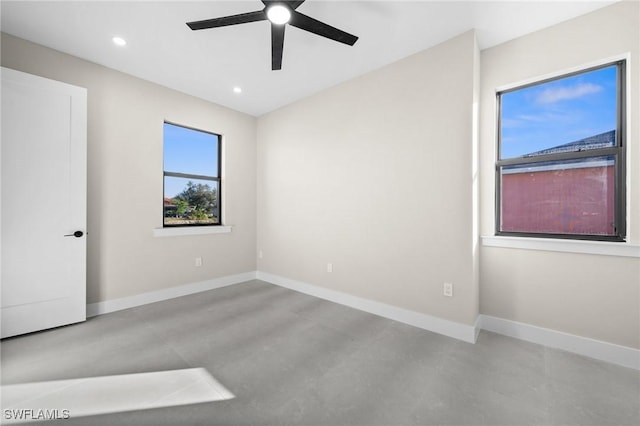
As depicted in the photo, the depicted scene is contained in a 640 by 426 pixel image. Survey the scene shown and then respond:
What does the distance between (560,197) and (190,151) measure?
4.37 meters

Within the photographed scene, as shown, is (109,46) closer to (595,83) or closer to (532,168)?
(532,168)

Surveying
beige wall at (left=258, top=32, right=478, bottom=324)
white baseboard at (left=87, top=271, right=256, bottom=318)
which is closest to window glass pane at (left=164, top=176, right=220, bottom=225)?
white baseboard at (left=87, top=271, right=256, bottom=318)

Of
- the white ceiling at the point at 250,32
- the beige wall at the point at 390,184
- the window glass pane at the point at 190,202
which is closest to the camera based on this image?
the white ceiling at the point at 250,32

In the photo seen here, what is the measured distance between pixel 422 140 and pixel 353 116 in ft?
3.10

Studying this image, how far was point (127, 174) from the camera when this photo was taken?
3.12 metres

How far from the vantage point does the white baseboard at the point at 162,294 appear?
114 inches

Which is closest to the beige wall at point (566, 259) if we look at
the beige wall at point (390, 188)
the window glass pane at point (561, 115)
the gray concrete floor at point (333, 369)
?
the beige wall at point (390, 188)

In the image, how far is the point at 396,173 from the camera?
2.83 metres

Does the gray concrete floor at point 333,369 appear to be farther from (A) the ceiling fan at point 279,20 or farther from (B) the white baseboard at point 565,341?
(A) the ceiling fan at point 279,20

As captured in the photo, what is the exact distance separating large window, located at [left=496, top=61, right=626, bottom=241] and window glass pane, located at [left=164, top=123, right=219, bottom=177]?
3745 mm

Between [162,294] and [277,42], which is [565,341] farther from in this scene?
[162,294]

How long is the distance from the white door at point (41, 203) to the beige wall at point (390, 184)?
2.37 meters

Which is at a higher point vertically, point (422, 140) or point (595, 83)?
point (595, 83)

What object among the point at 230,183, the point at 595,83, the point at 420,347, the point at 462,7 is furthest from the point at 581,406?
the point at 230,183
